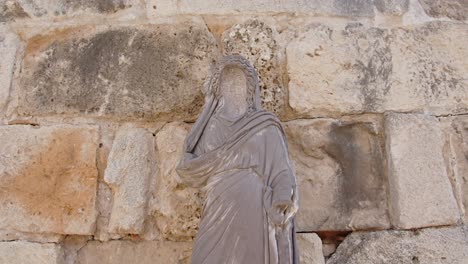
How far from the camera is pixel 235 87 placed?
2.36m

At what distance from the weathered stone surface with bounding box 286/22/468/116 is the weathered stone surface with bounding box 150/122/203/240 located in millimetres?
677

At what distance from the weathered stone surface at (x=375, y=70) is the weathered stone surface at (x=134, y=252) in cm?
95

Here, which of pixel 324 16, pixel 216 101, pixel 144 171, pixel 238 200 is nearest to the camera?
pixel 238 200

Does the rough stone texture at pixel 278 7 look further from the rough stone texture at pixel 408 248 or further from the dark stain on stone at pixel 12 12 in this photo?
the rough stone texture at pixel 408 248

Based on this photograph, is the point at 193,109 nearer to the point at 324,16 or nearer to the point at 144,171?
the point at 144,171

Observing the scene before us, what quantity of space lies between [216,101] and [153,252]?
797 mm

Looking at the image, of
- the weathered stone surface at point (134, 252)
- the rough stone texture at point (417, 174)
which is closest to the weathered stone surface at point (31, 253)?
the weathered stone surface at point (134, 252)

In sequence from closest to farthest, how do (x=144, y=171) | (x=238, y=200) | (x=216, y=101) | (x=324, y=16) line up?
(x=238, y=200)
(x=216, y=101)
(x=144, y=171)
(x=324, y=16)

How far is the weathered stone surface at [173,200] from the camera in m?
2.45

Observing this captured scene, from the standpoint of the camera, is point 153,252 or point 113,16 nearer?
point 153,252

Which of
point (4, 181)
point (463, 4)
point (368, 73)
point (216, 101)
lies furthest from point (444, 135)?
point (4, 181)

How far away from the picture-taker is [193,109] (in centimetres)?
268

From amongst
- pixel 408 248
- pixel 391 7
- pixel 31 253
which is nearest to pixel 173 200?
pixel 31 253

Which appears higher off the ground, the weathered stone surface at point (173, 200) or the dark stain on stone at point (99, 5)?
the dark stain on stone at point (99, 5)
